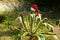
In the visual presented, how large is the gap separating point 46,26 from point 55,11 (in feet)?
14.7

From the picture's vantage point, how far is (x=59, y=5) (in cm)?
1417

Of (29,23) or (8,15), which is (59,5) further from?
(29,23)

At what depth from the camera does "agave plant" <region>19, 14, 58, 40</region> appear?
8.81 meters

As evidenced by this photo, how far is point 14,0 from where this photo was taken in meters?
14.1

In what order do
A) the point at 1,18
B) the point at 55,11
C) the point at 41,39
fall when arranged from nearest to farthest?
the point at 41,39
the point at 1,18
the point at 55,11

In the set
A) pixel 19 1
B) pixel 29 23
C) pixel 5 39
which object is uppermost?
pixel 19 1

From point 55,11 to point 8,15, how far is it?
2758mm

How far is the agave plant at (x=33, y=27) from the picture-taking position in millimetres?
8812

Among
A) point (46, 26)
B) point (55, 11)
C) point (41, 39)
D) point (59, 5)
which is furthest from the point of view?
point (59, 5)

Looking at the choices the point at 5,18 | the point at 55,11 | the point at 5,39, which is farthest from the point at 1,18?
the point at 55,11

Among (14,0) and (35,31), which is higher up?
(14,0)

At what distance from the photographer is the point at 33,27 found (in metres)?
8.95

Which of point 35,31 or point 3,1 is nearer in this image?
point 35,31

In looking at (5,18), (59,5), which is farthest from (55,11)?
(5,18)
